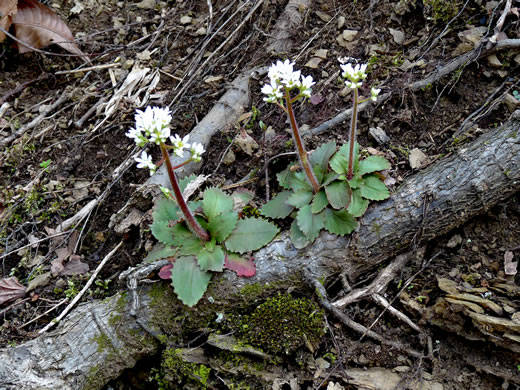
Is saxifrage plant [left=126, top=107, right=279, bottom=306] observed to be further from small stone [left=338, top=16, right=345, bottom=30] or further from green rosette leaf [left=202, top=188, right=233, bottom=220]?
small stone [left=338, top=16, right=345, bottom=30]

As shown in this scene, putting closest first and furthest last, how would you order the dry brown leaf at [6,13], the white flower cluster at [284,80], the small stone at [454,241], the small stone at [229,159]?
the white flower cluster at [284,80]
the small stone at [454,241]
the small stone at [229,159]
the dry brown leaf at [6,13]

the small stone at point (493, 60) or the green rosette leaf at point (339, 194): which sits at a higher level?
the small stone at point (493, 60)

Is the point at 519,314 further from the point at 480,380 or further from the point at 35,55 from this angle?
the point at 35,55

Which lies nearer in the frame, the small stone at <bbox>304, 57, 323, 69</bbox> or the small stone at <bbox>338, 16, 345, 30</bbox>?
the small stone at <bbox>304, 57, 323, 69</bbox>

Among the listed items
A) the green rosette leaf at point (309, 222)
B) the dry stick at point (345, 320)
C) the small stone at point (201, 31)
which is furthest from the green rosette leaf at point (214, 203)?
the small stone at point (201, 31)

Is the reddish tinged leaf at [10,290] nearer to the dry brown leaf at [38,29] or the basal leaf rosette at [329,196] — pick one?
the basal leaf rosette at [329,196]

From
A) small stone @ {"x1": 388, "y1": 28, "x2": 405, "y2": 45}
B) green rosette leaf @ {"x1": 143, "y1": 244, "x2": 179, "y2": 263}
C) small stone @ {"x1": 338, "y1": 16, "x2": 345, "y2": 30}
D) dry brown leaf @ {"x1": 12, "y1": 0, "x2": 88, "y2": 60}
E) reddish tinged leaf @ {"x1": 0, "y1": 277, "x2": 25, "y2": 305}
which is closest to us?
green rosette leaf @ {"x1": 143, "y1": 244, "x2": 179, "y2": 263}

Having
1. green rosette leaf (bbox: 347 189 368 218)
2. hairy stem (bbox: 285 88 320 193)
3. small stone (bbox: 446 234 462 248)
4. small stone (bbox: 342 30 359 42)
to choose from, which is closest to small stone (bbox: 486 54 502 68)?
small stone (bbox: 342 30 359 42)

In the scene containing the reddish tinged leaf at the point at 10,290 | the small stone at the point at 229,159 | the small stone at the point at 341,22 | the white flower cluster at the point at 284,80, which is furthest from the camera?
the small stone at the point at 341,22

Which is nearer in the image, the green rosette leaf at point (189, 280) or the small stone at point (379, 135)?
the green rosette leaf at point (189, 280)
